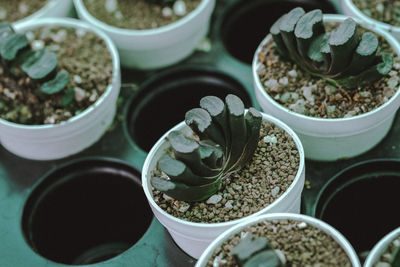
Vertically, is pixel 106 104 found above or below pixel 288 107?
below

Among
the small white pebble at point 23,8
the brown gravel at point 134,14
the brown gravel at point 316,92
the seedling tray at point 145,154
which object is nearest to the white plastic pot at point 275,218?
the seedling tray at point 145,154

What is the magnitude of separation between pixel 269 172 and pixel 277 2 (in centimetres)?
90

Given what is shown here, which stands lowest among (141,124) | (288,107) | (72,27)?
(141,124)

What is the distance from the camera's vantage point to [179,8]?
5.45ft

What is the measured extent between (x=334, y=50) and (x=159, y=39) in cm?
58

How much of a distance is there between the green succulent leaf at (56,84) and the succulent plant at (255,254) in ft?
2.34

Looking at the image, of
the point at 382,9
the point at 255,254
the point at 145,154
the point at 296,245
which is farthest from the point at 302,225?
the point at 382,9

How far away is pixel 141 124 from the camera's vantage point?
1684 mm

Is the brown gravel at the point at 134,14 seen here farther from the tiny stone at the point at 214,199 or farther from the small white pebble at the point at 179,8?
the tiny stone at the point at 214,199

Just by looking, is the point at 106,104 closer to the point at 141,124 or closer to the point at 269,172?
the point at 141,124

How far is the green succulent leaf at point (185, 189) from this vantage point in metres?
1.10

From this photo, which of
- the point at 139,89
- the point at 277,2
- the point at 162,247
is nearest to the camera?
the point at 162,247

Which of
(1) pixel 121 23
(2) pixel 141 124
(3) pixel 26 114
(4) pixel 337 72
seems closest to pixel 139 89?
(2) pixel 141 124

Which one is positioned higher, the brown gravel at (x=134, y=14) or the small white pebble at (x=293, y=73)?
the small white pebble at (x=293, y=73)
